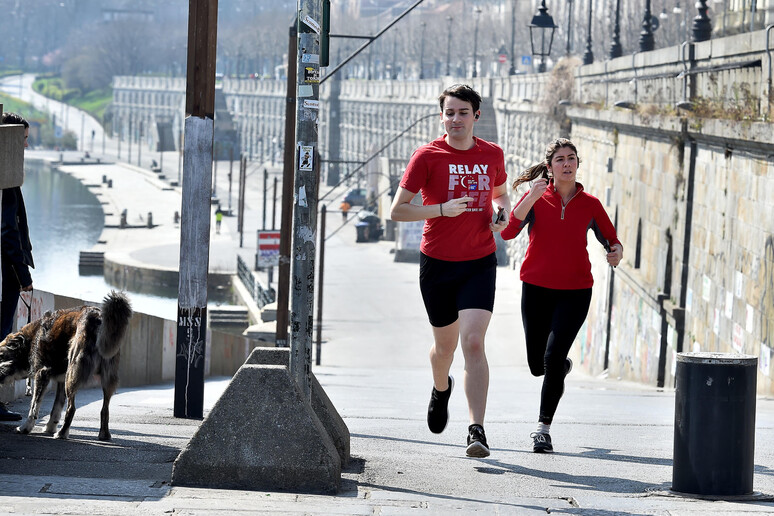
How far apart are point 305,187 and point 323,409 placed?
119 centimetres

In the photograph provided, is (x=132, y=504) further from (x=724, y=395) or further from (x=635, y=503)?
(x=724, y=395)

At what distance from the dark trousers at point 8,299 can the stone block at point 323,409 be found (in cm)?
204

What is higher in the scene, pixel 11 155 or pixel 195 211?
pixel 11 155

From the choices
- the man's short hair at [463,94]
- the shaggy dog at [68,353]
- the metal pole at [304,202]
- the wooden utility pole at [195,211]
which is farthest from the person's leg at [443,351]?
the wooden utility pole at [195,211]

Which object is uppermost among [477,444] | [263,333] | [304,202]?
[304,202]

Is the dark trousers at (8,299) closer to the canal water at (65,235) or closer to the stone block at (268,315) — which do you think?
the canal water at (65,235)

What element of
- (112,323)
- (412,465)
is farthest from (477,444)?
(112,323)

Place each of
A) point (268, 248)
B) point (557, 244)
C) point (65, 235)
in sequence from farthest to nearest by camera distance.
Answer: point (65, 235)
point (268, 248)
point (557, 244)

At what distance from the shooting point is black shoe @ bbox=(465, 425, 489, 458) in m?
7.12

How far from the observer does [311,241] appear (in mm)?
6598

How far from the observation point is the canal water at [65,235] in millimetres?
60406

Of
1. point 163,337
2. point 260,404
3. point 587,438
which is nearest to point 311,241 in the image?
point 260,404

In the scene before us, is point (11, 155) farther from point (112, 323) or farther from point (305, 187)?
point (305, 187)

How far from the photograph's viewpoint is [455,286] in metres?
7.26
